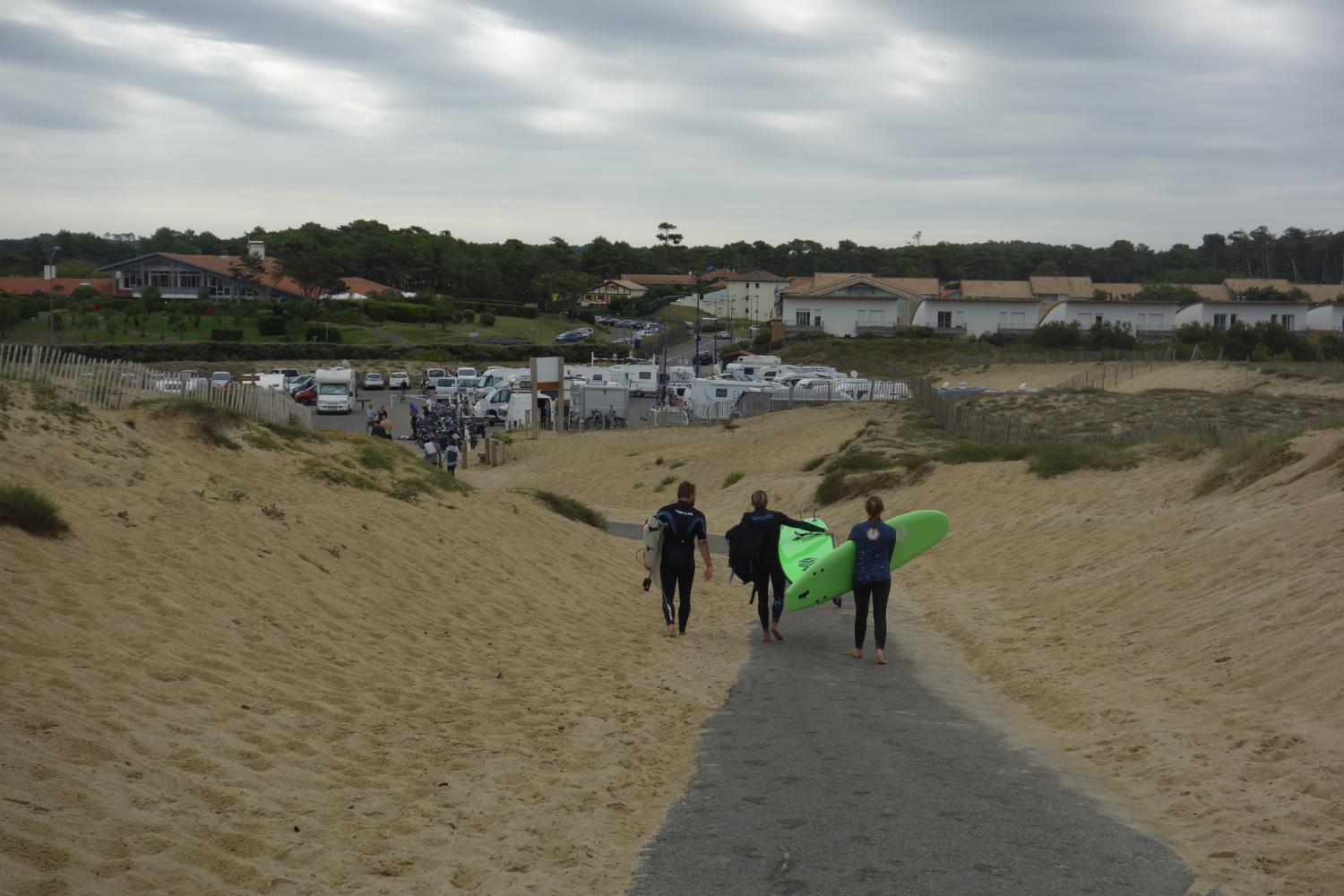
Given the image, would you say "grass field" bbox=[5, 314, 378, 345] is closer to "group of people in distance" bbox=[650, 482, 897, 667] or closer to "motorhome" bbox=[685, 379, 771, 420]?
"motorhome" bbox=[685, 379, 771, 420]

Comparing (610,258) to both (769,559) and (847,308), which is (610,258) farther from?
(769,559)

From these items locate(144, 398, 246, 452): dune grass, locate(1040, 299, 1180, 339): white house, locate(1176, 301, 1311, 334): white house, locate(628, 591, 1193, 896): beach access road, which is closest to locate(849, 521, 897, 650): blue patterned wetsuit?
locate(628, 591, 1193, 896): beach access road

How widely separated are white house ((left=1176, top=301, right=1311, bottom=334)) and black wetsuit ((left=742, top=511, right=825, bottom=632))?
84.2m

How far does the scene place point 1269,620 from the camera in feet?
33.2

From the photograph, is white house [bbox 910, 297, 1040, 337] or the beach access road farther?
white house [bbox 910, 297, 1040, 337]

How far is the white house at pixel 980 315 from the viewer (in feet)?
302

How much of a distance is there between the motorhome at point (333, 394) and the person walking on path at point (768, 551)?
42.1m

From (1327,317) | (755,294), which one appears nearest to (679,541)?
(1327,317)

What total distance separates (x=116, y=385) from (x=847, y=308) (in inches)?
3171

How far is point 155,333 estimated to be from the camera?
86.9 metres

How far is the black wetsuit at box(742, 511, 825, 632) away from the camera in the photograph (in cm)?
1229

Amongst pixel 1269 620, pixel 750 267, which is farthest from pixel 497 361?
pixel 750 267

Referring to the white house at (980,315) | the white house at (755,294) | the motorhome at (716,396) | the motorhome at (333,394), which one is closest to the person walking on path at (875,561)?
the motorhome at (716,396)

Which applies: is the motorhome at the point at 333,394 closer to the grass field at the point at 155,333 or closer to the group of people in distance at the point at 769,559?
the grass field at the point at 155,333
